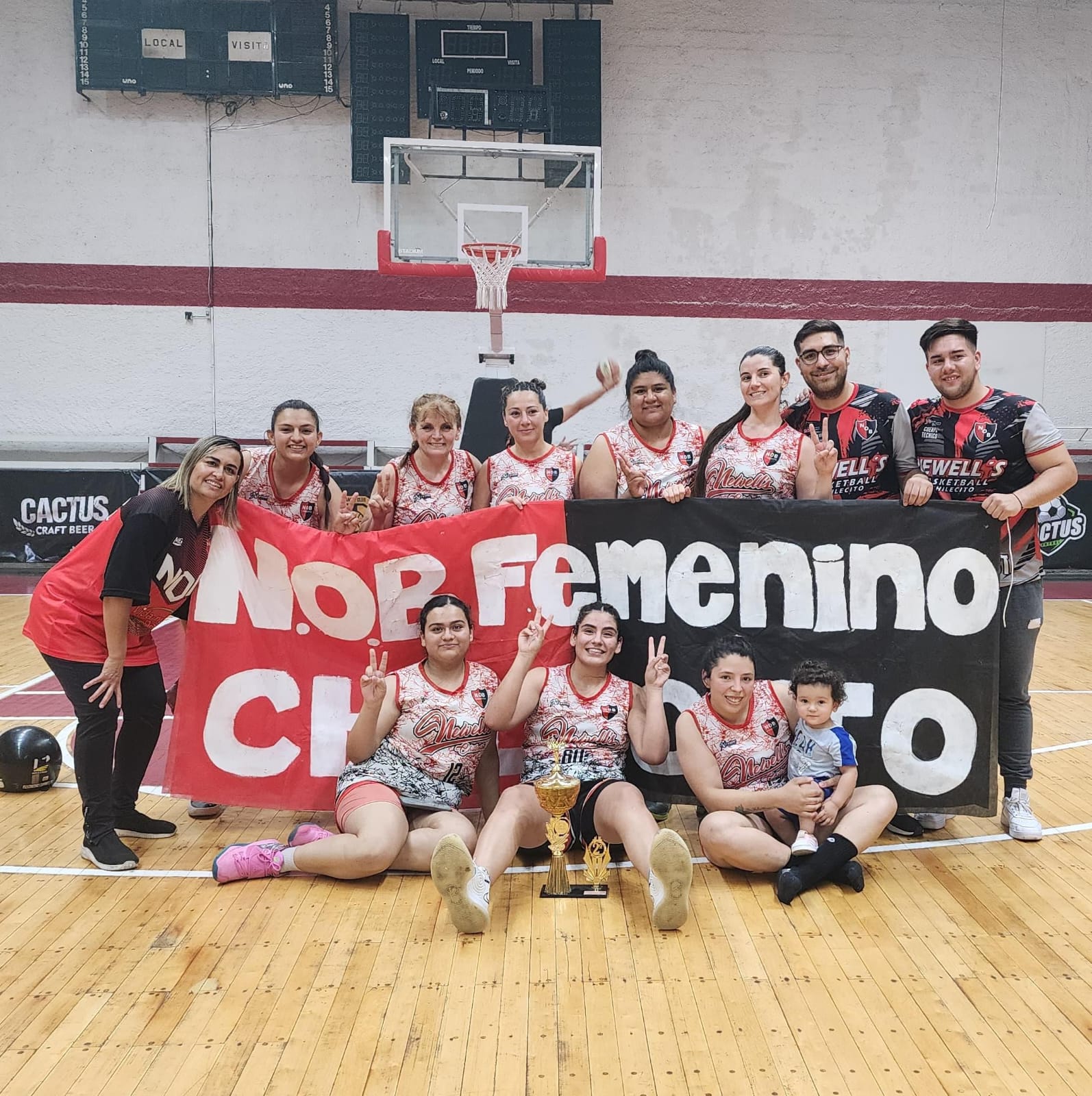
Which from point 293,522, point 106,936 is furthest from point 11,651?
point 106,936

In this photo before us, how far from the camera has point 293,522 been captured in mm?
4426

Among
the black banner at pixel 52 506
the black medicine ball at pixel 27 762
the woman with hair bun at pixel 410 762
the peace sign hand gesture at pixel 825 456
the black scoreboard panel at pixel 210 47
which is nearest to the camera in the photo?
the woman with hair bun at pixel 410 762

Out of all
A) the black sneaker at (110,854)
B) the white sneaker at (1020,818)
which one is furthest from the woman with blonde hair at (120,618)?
the white sneaker at (1020,818)

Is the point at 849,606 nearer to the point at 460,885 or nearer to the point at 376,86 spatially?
the point at 460,885

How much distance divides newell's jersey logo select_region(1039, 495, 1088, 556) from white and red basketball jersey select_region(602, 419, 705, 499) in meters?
8.84

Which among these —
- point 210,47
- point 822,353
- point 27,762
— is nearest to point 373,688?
point 27,762

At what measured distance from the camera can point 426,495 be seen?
452cm

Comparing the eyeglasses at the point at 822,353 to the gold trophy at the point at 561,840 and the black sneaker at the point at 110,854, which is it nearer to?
the gold trophy at the point at 561,840

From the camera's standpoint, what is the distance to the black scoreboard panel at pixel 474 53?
41.1 feet

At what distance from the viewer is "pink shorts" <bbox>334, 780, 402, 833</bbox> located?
3807 mm

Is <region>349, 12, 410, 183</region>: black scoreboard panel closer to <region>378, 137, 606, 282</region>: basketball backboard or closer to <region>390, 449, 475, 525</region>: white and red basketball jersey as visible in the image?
<region>378, 137, 606, 282</region>: basketball backboard

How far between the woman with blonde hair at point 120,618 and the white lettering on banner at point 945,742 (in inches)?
117

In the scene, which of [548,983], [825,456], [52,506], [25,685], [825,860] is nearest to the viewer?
[548,983]

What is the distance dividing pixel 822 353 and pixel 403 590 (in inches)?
81.8
